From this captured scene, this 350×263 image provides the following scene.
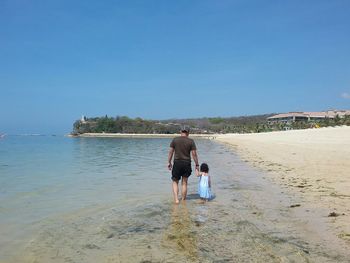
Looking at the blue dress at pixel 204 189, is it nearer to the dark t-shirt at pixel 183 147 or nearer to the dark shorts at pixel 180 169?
the dark shorts at pixel 180 169

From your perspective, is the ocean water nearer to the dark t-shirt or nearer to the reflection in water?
the reflection in water

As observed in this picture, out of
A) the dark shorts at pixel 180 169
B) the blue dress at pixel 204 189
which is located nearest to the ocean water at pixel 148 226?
the blue dress at pixel 204 189

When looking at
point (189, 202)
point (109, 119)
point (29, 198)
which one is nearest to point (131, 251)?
point (189, 202)

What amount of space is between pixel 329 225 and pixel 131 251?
4.01 metres

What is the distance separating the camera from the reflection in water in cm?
651

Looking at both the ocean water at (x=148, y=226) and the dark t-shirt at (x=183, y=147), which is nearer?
the ocean water at (x=148, y=226)

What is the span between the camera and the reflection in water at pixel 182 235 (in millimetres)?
6512

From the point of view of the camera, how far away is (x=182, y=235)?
7461mm

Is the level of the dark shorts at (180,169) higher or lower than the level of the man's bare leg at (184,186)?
higher

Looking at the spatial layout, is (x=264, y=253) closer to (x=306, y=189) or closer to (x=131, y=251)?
(x=131, y=251)

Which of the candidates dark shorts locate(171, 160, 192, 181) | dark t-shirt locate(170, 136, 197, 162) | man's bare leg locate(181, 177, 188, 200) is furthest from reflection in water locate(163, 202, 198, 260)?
dark t-shirt locate(170, 136, 197, 162)

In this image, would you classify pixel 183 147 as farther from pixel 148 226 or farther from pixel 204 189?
pixel 148 226

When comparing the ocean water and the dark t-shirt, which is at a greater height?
the dark t-shirt

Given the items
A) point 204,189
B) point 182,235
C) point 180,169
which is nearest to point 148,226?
point 182,235
